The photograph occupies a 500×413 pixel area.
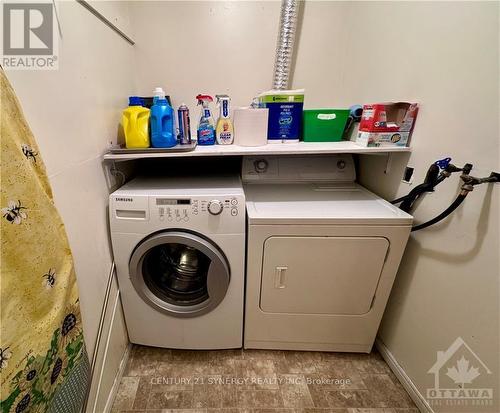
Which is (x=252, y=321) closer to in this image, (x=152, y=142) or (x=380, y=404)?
(x=380, y=404)

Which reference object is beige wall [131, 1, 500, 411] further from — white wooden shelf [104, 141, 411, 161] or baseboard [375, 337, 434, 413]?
white wooden shelf [104, 141, 411, 161]

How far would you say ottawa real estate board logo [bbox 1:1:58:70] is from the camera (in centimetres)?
60

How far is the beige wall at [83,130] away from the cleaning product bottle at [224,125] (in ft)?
1.83

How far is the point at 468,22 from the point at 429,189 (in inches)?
24.8

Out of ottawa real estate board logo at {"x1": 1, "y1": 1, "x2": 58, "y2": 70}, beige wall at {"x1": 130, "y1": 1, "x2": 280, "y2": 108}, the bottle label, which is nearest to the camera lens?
ottawa real estate board logo at {"x1": 1, "y1": 1, "x2": 58, "y2": 70}

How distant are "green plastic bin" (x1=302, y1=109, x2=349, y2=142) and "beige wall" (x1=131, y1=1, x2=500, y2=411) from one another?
0.25 meters

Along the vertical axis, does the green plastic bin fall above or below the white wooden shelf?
above

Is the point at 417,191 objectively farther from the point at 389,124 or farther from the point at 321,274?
the point at 321,274

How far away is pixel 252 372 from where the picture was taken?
1.28 m

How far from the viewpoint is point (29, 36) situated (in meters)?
0.67

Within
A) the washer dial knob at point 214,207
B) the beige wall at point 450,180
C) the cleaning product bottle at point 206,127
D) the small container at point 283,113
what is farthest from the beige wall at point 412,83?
the washer dial knob at point 214,207

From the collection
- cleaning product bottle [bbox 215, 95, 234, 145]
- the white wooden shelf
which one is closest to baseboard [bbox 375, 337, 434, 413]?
the white wooden shelf

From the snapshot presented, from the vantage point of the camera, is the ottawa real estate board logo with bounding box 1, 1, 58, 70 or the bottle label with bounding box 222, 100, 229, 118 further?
the bottle label with bounding box 222, 100, 229, 118

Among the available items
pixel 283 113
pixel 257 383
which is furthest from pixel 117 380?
pixel 283 113
